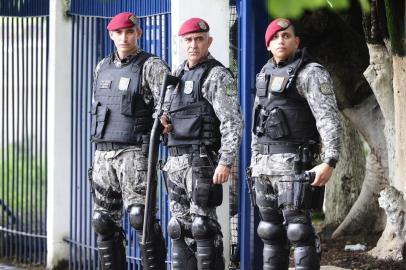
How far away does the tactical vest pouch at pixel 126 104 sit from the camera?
698 cm

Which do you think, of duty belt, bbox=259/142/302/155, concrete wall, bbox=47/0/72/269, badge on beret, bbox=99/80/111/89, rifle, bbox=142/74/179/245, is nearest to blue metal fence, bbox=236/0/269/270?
rifle, bbox=142/74/179/245

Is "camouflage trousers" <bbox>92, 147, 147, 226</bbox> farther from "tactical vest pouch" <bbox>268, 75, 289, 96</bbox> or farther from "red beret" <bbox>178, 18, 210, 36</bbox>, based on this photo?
"tactical vest pouch" <bbox>268, 75, 289, 96</bbox>

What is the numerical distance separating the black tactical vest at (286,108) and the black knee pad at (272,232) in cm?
55

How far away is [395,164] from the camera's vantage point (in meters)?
8.30

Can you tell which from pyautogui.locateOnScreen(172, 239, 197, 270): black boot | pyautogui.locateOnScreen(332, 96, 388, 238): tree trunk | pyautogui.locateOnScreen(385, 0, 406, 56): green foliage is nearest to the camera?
pyautogui.locateOnScreen(172, 239, 197, 270): black boot

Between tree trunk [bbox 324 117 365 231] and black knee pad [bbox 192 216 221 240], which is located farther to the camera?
tree trunk [bbox 324 117 365 231]

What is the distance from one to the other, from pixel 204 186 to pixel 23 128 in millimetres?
3551

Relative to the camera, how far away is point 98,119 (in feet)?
23.4

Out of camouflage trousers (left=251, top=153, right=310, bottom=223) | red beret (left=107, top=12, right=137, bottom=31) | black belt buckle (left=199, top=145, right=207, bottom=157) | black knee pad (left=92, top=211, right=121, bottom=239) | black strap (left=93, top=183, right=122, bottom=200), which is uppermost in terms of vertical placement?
red beret (left=107, top=12, right=137, bottom=31)

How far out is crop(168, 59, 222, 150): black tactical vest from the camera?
668 cm

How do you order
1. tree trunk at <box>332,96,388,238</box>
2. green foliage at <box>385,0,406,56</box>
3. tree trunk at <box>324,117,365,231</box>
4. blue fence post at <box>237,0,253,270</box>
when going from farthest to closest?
tree trunk at <box>324,117,365,231</box>
tree trunk at <box>332,96,388,238</box>
green foliage at <box>385,0,406,56</box>
blue fence post at <box>237,0,253,270</box>

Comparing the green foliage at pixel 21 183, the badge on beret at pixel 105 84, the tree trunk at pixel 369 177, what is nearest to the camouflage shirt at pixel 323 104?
the badge on beret at pixel 105 84

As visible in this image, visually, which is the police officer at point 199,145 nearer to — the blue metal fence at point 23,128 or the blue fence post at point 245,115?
the blue fence post at point 245,115

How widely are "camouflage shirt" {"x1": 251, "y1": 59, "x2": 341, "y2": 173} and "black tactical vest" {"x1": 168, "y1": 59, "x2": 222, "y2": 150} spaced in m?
0.73
